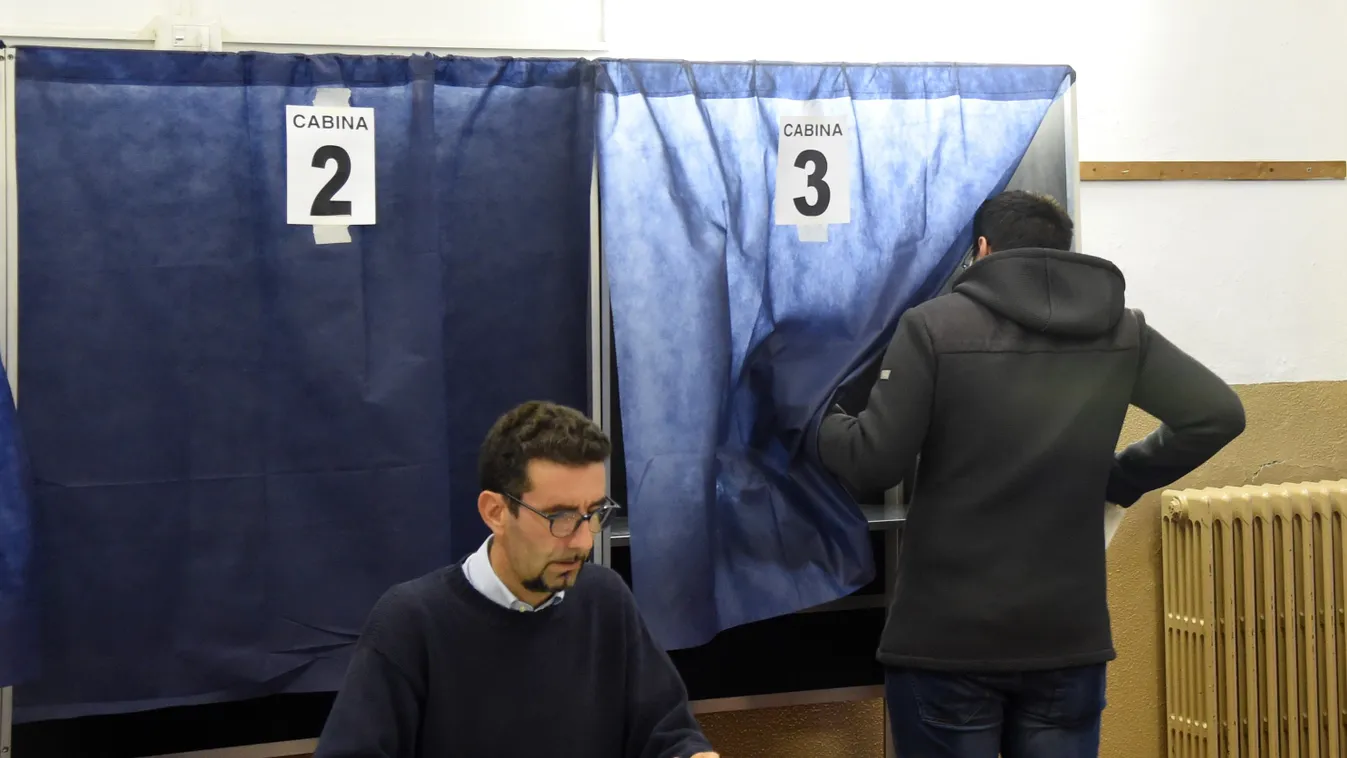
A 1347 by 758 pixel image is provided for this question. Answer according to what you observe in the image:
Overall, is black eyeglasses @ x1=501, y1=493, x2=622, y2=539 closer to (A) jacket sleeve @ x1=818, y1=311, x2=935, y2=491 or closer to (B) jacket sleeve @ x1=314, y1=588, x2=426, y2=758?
(B) jacket sleeve @ x1=314, y1=588, x2=426, y2=758

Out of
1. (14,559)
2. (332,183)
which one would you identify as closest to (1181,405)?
(332,183)

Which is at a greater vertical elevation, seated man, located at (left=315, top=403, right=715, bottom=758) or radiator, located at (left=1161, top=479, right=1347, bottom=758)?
seated man, located at (left=315, top=403, right=715, bottom=758)

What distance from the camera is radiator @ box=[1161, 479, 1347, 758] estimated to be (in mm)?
2797

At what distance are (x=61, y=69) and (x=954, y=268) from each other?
178cm

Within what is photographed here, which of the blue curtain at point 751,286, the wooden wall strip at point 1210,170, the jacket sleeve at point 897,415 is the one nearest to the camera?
the jacket sleeve at point 897,415

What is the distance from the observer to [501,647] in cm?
145

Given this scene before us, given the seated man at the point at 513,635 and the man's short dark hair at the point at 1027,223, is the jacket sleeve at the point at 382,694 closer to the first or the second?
the seated man at the point at 513,635

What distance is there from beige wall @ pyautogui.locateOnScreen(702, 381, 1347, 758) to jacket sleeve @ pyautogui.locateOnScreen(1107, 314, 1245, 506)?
2.96 feet

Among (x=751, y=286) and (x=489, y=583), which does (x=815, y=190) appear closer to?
(x=751, y=286)

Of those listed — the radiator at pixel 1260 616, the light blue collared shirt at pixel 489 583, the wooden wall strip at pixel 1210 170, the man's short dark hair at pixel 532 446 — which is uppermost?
the wooden wall strip at pixel 1210 170

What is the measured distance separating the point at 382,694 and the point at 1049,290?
1.24m

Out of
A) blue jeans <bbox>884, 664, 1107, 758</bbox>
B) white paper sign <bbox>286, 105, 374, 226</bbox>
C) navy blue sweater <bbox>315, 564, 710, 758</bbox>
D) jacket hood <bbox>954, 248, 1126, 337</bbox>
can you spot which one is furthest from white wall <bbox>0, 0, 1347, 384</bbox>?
navy blue sweater <bbox>315, 564, 710, 758</bbox>

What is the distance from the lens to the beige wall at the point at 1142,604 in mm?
2814

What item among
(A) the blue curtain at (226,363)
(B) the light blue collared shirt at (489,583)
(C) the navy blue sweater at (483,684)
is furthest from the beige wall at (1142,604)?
(B) the light blue collared shirt at (489,583)
